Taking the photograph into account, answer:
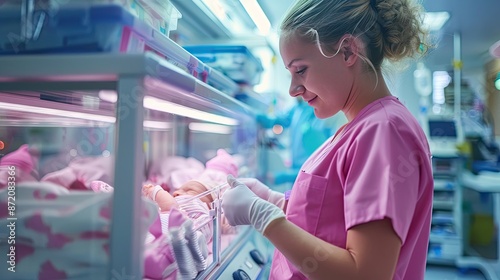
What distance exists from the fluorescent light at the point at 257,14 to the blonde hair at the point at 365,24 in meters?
1.17

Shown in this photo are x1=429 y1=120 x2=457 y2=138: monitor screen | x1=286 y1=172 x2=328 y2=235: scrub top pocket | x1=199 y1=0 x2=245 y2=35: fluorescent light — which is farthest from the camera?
x1=429 y1=120 x2=457 y2=138: monitor screen

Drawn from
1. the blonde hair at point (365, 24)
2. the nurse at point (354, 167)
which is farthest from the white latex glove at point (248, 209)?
the blonde hair at point (365, 24)

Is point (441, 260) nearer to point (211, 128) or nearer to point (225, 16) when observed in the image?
point (211, 128)

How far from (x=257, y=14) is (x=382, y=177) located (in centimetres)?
188

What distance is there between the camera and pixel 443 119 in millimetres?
3969

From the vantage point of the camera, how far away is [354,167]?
2.76 feet

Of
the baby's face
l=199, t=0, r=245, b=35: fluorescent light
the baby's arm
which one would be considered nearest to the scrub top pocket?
the baby's arm

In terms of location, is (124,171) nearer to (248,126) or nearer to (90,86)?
(90,86)

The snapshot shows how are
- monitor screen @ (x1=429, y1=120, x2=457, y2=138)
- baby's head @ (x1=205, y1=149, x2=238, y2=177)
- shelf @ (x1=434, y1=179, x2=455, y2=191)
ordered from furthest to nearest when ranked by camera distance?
monitor screen @ (x1=429, y1=120, x2=457, y2=138) < shelf @ (x1=434, y1=179, x2=455, y2=191) < baby's head @ (x1=205, y1=149, x2=238, y2=177)

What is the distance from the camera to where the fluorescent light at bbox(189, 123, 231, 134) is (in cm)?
202

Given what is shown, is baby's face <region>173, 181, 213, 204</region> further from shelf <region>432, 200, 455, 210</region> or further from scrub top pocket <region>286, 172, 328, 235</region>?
shelf <region>432, 200, 455, 210</region>

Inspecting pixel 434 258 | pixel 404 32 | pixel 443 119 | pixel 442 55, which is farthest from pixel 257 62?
pixel 442 55

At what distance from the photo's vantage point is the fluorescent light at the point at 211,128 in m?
2.02

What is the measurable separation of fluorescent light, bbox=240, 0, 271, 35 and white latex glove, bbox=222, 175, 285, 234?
4.67 ft
